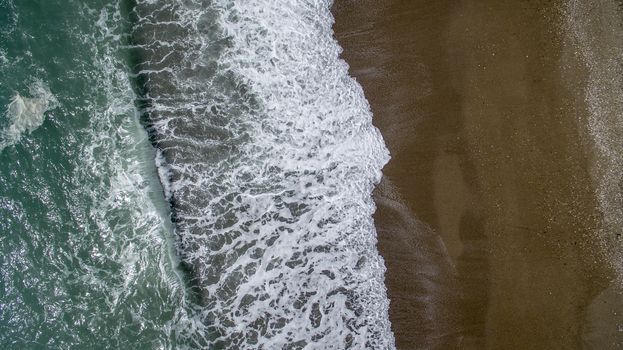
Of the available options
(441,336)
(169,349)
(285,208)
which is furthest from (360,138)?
(169,349)

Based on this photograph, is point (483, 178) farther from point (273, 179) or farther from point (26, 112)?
point (26, 112)

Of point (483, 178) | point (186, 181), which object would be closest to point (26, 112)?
point (186, 181)

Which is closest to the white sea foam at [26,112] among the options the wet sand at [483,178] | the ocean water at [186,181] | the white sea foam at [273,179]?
the ocean water at [186,181]

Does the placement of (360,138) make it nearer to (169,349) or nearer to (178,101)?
(178,101)

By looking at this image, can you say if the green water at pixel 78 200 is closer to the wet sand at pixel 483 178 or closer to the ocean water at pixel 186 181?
the ocean water at pixel 186 181

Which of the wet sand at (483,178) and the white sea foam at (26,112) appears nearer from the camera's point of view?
the wet sand at (483,178)

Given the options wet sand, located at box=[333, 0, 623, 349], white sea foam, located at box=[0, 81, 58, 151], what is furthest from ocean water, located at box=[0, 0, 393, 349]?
wet sand, located at box=[333, 0, 623, 349]
